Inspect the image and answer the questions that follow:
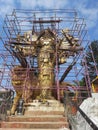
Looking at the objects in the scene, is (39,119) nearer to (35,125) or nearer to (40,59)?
(35,125)

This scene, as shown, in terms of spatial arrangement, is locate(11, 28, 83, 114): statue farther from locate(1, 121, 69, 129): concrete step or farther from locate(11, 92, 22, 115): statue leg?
locate(1, 121, 69, 129): concrete step

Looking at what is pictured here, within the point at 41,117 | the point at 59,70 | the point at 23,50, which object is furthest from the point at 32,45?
the point at 41,117

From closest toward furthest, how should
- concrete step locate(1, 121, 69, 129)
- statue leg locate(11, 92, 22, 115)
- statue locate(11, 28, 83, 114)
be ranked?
concrete step locate(1, 121, 69, 129) → statue leg locate(11, 92, 22, 115) → statue locate(11, 28, 83, 114)

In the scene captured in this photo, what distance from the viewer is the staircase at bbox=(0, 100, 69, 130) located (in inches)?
358

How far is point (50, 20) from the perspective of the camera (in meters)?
17.0

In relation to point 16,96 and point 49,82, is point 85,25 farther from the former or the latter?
point 16,96

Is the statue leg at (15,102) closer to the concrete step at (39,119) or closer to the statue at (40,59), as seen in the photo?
A: the statue at (40,59)

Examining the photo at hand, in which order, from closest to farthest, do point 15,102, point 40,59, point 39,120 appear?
point 39,120
point 15,102
point 40,59

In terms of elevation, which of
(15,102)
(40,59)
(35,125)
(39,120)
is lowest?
(35,125)

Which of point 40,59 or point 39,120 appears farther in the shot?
point 40,59

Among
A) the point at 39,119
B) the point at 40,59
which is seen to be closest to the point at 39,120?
the point at 39,119

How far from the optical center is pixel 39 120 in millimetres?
9898

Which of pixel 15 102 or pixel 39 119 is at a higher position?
pixel 15 102

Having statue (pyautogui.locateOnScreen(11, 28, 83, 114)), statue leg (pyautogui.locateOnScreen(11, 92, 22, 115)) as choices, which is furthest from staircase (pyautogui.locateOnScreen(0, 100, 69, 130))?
statue (pyautogui.locateOnScreen(11, 28, 83, 114))
